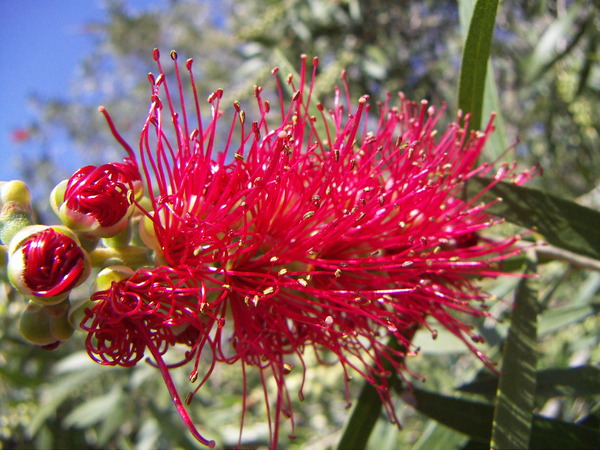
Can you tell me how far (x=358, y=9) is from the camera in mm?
2945

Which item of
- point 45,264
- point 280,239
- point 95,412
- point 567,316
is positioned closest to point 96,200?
point 45,264

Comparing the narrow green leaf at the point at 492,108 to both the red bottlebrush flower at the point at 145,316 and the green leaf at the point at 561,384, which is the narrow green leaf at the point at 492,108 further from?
the red bottlebrush flower at the point at 145,316

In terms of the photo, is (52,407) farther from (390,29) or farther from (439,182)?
(390,29)

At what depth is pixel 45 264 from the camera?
0.85 m

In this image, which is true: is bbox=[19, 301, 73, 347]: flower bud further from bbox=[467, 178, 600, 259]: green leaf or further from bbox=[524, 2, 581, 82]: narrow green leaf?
bbox=[524, 2, 581, 82]: narrow green leaf

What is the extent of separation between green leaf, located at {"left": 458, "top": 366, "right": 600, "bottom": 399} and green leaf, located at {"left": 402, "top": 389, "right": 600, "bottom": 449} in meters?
0.10

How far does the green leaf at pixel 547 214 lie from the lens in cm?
111

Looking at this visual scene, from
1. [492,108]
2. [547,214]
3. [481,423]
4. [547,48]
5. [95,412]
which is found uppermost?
[547,48]

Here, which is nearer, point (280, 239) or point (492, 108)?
point (280, 239)

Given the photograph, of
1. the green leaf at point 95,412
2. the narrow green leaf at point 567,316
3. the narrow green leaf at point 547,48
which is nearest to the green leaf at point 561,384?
the narrow green leaf at point 567,316

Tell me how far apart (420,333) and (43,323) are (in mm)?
1111

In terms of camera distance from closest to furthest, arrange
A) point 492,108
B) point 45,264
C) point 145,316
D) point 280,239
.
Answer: point 45,264
point 145,316
point 280,239
point 492,108

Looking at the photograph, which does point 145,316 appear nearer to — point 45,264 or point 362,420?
point 45,264

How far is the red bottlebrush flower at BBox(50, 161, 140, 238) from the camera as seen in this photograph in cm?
92
